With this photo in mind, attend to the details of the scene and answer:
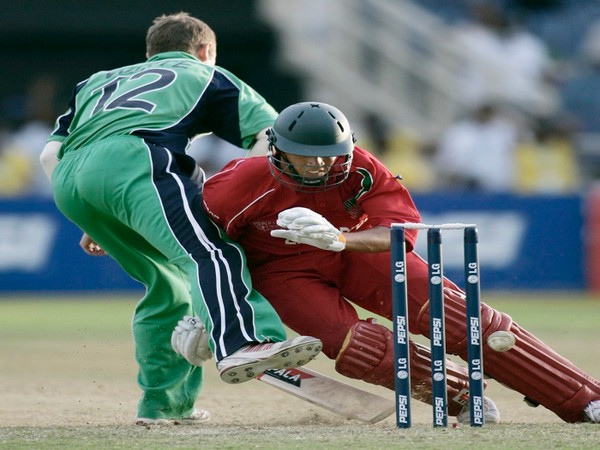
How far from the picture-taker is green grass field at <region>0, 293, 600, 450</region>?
4.67m

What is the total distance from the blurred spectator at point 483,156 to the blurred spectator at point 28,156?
4599 millimetres

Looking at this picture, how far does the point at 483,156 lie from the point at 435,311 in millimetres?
9540

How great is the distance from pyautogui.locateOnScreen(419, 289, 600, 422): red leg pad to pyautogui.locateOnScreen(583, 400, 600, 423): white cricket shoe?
0.02 meters

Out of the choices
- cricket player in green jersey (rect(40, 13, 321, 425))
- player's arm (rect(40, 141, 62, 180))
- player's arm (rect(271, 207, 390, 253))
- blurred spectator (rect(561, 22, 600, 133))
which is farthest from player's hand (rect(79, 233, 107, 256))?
blurred spectator (rect(561, 22, 600, 133))

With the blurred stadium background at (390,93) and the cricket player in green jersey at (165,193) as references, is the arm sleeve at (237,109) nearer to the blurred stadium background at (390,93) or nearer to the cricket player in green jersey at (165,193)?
the cricket player in green jersey at (165,193)

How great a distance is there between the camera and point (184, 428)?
17.5 ft

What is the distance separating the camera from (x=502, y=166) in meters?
14.1

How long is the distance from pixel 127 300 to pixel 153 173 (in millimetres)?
7956

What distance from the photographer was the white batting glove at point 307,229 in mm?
4841

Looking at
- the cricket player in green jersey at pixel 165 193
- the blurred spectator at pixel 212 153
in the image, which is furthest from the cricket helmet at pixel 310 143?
the blurred spectator at pixel 212 153

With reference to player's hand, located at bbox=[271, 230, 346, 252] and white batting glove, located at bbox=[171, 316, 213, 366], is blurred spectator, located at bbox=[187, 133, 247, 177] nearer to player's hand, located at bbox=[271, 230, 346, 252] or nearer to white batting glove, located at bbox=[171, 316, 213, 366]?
white batting glove, located at bbox=[171, 316, 213, 366]

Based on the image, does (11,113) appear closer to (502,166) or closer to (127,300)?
(127,300)

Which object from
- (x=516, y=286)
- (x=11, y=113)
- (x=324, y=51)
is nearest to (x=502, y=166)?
(x=516, y=286)

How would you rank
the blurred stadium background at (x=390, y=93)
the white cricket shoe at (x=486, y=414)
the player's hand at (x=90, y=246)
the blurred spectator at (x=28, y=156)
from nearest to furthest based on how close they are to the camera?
1. the white cricket shoe at (x=486, y=414)
2. the player's hand at (x=90, y=246)
3. the blurred stadium background at (x=390, y=93)
4. the blurred spectator at (x=28, y=156)
